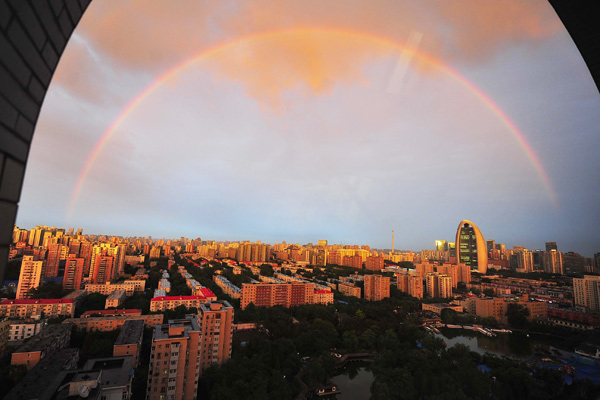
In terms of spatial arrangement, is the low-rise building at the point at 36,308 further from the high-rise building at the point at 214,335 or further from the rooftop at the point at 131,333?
the high-rise building at the point at 214,335

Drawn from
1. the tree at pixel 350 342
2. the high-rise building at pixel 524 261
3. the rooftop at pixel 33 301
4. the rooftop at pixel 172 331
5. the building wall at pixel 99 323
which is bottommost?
the tree at pixel 350 342

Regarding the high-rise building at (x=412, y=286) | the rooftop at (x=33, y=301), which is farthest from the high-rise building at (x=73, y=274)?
the high-rise building at (x=412, y=286)

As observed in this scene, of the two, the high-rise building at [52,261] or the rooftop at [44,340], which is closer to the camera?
the rooftop at [44,340]

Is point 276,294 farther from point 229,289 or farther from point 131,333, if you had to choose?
point 131,333

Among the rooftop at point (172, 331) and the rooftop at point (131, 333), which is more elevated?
the rooftop at point (172, 331)

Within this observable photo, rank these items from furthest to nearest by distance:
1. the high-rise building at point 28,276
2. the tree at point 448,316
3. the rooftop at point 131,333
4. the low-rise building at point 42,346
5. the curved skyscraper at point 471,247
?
the curved skyscraper at point 471,247 < the tree at point 448,316 < the high-rise building at point 28,276 < the rooftop at point 131,333 < the low-rise building at point 42,346

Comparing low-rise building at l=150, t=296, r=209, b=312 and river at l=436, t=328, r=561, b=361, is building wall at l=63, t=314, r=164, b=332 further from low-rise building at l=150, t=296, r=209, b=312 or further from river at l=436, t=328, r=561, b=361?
river at l=436, t=328, r=561, b=361

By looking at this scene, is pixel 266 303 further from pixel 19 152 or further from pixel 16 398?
pixel 19 152

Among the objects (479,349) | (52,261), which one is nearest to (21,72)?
(479,349)
